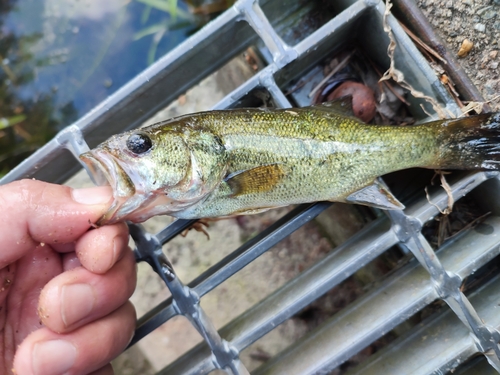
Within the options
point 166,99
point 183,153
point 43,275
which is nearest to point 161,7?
point 166,99

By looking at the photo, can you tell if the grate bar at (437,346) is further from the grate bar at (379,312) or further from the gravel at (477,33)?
the gravel at (477,33)

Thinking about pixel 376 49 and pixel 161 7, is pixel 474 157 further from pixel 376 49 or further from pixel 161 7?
pixel 161 7

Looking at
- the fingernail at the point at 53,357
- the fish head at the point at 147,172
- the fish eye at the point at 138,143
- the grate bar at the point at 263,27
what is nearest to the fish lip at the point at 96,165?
the fish head at the point at 147,172

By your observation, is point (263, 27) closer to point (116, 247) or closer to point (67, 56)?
point (116, 247)

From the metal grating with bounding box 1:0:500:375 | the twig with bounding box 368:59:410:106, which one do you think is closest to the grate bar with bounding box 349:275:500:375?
the metal grating with bounding box 1:0:500:375

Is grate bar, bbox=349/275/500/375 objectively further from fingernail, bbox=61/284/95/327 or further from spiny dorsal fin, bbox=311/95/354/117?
fingernail, bbox=61/284/95/327

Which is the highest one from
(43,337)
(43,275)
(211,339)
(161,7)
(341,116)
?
(161,7)
